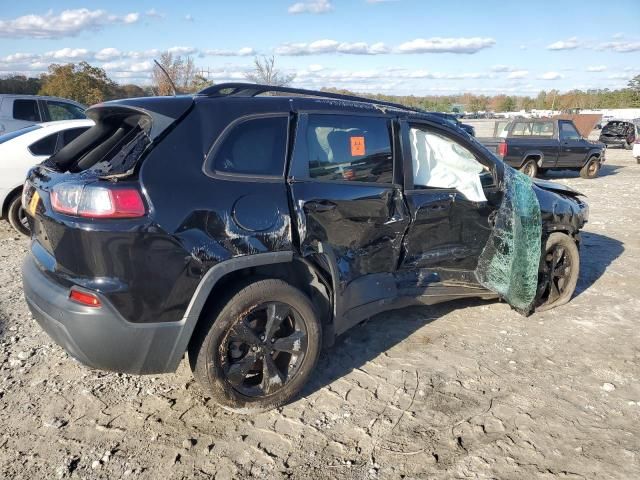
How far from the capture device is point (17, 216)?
6715 millimetres

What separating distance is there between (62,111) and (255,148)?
11216mm

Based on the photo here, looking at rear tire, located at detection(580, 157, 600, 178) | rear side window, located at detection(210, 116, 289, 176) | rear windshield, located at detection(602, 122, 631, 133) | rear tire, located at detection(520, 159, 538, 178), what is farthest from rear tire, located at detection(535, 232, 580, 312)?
rear windshield, located at detection(602, 122, 631, 133)

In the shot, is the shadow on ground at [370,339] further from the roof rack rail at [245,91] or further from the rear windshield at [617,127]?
the rear windshield at [617,127]

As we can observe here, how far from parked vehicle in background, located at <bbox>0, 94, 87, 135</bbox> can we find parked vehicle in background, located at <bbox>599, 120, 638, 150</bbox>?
2566cm

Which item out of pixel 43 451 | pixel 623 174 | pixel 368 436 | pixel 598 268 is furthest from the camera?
pixel 623 174

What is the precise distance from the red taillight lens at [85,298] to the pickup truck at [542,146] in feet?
41.0

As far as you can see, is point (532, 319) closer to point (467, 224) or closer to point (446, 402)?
point (467, 224)

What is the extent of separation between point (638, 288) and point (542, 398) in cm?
298

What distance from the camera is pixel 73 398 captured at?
3.24 m

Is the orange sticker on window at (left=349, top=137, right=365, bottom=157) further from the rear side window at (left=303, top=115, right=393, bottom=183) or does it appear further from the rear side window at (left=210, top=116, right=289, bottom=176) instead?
the rear side window at (left=210, top=116, right=289, bottom=176)

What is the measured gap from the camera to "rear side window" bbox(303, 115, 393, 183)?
3354 mm

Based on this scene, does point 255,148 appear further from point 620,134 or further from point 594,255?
point 620,134

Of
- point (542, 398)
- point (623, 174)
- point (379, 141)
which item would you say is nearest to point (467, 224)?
point (379, 141)

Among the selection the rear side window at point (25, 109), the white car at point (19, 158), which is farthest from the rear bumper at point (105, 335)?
the rear side window at point (25, 109)
